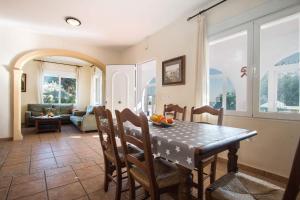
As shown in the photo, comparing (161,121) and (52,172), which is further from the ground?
(161,121)

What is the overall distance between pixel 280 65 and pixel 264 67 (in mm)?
163

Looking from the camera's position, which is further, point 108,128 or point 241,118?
point 241,118

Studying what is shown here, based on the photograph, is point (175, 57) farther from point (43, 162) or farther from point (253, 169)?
point (43, 162)

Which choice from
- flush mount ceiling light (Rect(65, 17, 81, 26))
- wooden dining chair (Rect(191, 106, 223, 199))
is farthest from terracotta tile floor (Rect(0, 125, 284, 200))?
flush mount ceiling light (Rect(65, 17, 81, 26))

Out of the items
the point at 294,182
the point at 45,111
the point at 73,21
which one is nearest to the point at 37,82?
the point at 45,111

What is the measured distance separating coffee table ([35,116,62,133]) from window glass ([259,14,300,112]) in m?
5.26

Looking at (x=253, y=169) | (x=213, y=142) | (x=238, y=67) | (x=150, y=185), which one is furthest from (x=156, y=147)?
(x=238, y=67)

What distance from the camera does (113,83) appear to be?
469 cm

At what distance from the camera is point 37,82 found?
21.4 ft

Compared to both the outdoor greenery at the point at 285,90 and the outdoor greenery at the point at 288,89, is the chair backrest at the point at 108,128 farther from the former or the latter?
the outdoor greenery at the point at 288,89

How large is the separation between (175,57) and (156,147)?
2.47m

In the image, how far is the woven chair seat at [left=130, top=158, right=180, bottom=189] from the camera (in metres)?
Result: 1.19

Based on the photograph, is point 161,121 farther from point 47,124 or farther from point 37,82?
point 37,82

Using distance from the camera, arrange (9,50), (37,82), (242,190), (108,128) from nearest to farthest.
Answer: (242,190), (108,128), (9,50), (37,82)
